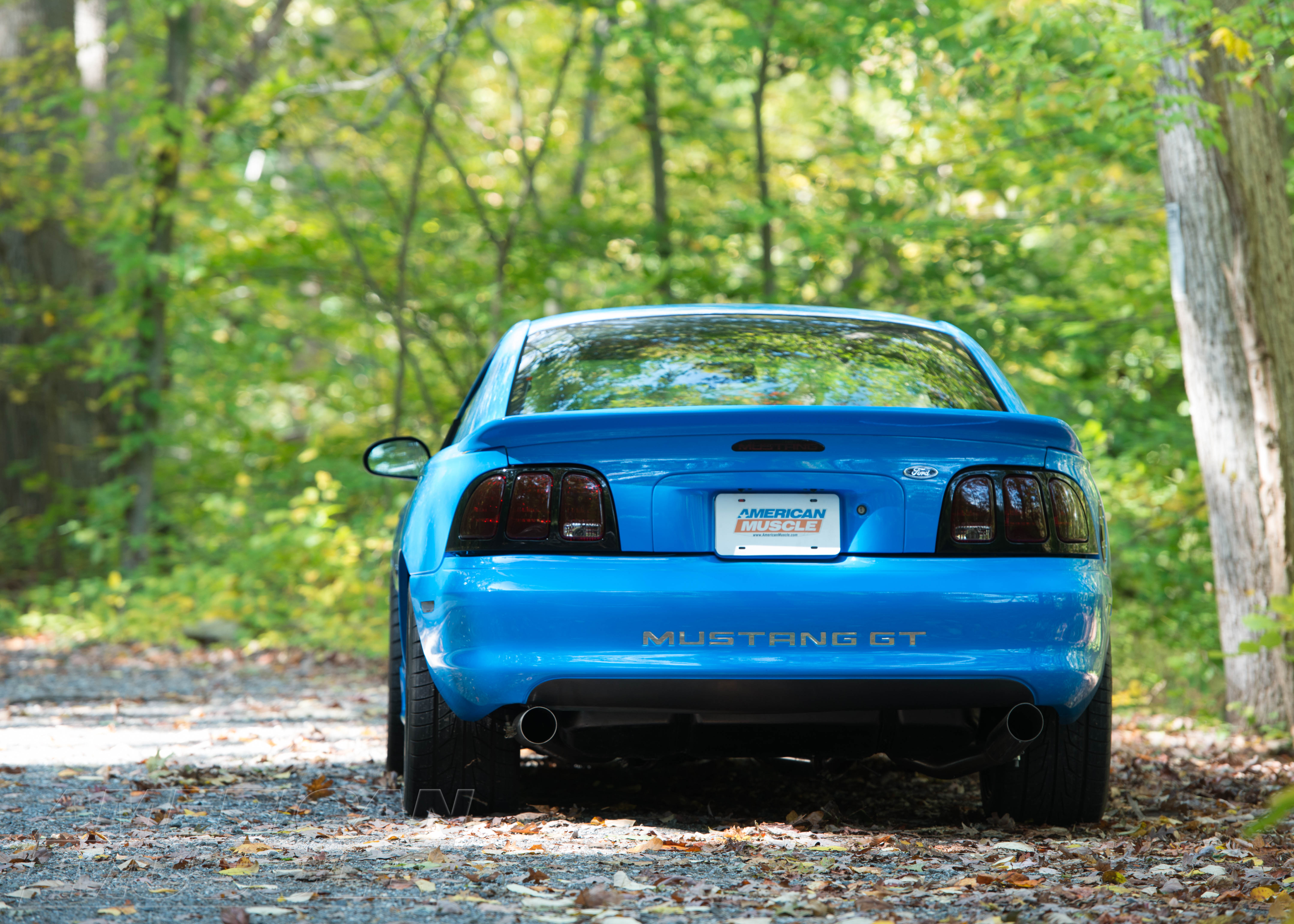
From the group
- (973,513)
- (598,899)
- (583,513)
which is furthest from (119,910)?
(973,513)

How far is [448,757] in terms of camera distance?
3891 millimetres

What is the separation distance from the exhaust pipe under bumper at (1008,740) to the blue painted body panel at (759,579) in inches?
3.5

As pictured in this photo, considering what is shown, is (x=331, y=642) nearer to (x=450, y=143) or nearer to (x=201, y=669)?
(x=201, y=669)

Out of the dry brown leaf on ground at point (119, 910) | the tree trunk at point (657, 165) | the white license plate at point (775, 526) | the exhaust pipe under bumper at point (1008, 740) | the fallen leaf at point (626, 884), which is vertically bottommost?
the fallen leaf at point (626, 884)

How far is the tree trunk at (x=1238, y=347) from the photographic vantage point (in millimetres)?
6422

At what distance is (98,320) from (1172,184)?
1055 centimetres

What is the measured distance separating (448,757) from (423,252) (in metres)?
10.9

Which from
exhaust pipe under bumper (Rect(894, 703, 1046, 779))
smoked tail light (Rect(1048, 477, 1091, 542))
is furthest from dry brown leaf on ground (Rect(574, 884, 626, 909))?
smoked tail light (Rect(1048, 477, 1091, 542))

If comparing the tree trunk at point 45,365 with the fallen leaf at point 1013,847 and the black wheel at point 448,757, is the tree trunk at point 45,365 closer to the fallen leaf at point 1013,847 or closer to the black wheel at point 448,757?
the black wheel at point 448,757

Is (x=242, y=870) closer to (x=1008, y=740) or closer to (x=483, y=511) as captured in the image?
(x=483, y=511)

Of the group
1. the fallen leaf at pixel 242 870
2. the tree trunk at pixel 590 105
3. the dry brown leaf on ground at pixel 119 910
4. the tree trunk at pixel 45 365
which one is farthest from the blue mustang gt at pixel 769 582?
the tree trunk at pixel 45 365

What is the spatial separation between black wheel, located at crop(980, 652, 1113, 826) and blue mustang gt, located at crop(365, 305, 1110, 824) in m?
0.27

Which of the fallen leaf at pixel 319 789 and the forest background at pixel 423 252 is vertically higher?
the forest background at pixel 423 252

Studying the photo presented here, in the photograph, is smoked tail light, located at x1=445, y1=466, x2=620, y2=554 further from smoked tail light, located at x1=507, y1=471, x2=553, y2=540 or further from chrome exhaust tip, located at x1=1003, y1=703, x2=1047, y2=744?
chrome exhaust tip, located at x1=1003, y1=703, x2=1047, y2=744
